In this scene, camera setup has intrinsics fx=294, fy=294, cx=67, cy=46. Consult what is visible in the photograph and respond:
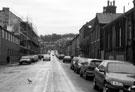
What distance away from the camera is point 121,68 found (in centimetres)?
1354

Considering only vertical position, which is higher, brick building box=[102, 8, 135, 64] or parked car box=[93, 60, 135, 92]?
brick building box=[102, 8, 135, 64]

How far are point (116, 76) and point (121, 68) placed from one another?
1.41 metres

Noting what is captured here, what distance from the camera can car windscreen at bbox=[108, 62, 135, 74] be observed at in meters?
13.3

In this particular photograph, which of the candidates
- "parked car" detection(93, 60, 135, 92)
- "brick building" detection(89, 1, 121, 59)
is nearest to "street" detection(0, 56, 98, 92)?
"parked car" detection(93, 60, 135, 92)

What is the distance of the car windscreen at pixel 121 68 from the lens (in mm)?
13277

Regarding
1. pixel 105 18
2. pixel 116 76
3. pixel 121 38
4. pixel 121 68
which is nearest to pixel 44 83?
pixel 121 68

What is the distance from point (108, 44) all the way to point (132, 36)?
41.0 feet

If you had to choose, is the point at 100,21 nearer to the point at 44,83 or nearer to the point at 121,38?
the point at 121,38

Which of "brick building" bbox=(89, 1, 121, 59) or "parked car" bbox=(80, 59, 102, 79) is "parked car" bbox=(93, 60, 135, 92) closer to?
"parked car" bbox=(80, 59, 102, 79)

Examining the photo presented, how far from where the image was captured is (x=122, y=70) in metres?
13.4

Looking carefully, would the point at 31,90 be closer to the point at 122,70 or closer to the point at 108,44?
the point at 122,70

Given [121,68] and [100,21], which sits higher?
[100,21]

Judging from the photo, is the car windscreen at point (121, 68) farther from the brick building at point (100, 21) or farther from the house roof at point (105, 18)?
the house roof at point (105, 18)

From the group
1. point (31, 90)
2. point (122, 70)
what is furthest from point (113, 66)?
point (31, 90)
